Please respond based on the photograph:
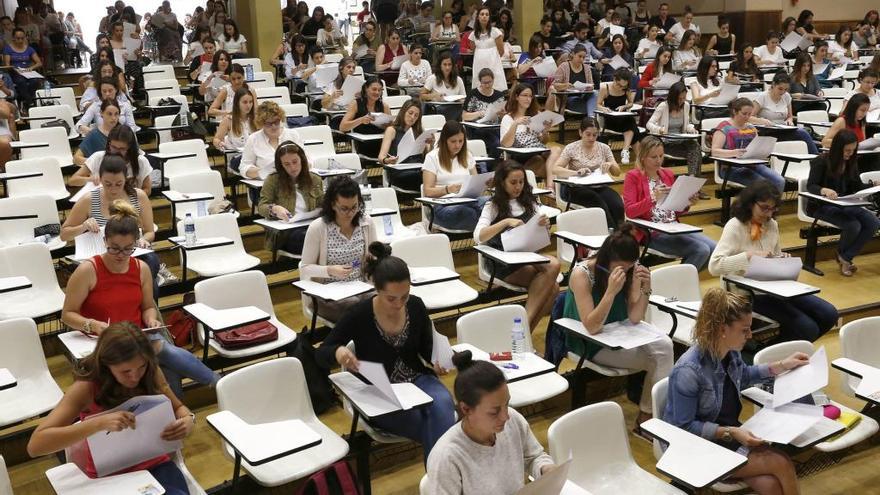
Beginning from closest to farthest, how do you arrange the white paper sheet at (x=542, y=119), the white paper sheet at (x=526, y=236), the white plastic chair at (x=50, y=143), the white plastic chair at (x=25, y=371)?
the white plastic chair at (x=25, y=371), the white paper sheet at (x=526, y=236), the white paper sheet at (x=542, y=119), the white plastic chair at (x=50, y=143)

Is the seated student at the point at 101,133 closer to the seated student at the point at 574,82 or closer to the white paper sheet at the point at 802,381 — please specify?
the seated student at the point at 574,82

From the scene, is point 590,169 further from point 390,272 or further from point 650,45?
point 650,45

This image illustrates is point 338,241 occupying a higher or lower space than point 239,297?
higher

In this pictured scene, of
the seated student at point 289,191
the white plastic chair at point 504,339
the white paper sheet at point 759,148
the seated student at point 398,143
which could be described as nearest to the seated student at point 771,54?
the white paper sheet at point 759,148

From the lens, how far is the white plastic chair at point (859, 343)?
4547mm

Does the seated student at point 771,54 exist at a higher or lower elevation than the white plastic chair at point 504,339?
higher

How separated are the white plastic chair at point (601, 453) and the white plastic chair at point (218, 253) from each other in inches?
109

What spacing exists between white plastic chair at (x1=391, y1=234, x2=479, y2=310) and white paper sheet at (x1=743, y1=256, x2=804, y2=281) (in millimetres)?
1504

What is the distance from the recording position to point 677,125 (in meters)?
8.58

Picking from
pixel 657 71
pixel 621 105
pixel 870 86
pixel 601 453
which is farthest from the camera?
pixel 657 71

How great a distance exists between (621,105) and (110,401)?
23.5 ft

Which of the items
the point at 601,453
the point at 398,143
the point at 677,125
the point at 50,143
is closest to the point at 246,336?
the point at 601,453

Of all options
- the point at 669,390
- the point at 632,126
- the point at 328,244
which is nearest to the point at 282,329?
the point at 328,244

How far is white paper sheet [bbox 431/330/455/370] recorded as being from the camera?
3990 mm
